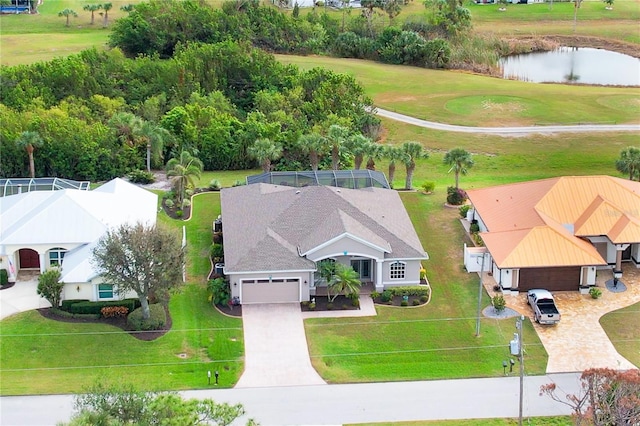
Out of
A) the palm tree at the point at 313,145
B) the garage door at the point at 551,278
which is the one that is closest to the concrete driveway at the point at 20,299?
the palm tree at the point at 313,145

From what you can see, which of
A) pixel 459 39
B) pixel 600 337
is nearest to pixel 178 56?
pixel 459 39

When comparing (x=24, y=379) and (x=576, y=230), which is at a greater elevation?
(x=576, y=230)

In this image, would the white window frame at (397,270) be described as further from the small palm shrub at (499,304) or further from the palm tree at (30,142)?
the palm tree at (30,142)

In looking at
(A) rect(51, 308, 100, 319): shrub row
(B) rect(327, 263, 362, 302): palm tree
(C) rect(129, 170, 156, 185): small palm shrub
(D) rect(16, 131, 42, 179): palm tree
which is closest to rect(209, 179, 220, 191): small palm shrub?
(C) rect(129, 170, 156, 185): small palm shrub

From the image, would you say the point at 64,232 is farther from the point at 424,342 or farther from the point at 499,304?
the point at 499,304

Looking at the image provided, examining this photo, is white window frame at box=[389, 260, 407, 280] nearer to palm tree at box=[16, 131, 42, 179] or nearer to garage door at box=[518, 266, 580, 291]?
garage door at box=[518, 266, 580, 291]

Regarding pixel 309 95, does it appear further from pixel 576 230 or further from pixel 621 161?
pixel 576 230
